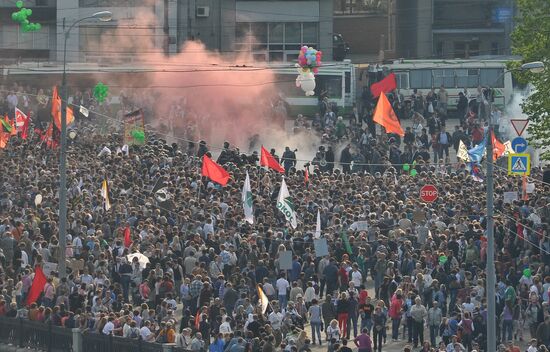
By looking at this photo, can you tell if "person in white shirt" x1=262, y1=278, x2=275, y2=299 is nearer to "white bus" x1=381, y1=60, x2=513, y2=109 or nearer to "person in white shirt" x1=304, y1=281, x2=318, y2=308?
"person in white shirt" x1=304, y1=281, x2=318, y2=308

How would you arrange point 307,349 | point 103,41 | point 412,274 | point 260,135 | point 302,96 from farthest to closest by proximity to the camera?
1. point 103,41
2. point 302,96
3. point 260,135
4. point 412,274
5. point 307,349

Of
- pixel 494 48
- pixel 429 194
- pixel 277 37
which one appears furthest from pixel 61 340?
pixel 494 48

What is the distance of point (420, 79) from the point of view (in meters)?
70.3

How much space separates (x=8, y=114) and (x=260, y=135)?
9.47m

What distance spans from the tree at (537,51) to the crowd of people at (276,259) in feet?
4.93

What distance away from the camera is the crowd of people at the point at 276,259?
34.6 m

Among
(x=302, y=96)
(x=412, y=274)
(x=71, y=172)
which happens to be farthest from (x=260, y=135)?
(x=412, y=274)

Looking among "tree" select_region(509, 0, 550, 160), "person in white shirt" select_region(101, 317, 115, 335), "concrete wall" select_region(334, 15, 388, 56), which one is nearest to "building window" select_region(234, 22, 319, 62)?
"concrete wall" select_region(334, 15, 388, 56)

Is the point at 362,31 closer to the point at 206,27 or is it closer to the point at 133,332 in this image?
the point at 206,27

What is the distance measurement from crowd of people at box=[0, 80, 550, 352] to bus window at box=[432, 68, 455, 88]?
21.7 meters

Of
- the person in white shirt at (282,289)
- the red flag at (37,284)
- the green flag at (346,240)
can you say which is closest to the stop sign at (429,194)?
the green flag at (346,240)

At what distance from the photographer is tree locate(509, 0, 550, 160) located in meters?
44.8

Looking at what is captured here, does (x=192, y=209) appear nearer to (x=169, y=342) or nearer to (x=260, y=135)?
(x=169, y=342)

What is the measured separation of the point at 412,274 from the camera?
37.2 meters
